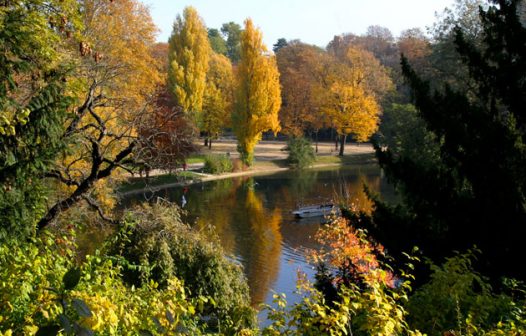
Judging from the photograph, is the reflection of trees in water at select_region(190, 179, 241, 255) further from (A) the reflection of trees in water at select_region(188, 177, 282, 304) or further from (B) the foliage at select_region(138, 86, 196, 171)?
(B) the foliage at select_region(138, 86, 196, 171)

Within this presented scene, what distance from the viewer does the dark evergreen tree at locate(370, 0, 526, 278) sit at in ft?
34.0

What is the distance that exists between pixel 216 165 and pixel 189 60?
37.9ft

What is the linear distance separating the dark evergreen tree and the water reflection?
18.3 feet

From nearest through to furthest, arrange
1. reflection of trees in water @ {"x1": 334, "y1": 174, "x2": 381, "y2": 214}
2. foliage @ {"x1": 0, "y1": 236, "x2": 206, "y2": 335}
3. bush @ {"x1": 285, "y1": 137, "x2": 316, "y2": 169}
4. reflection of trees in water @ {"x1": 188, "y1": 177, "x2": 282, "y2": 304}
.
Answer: foliage @ {"x1": 0, "y1": 236, "x2": 206, "y2": 335}
reflection of trees in water @ {"x1": 188, "y1": 177, "x2": 282, "y2": 304}
reflection of trees in water @ {"x1": 334, "y1": 174, "x2": 381, "y2": 214}
bush @ {"x1": 285, "y1": 137, "x2": 316, "y2": 169}

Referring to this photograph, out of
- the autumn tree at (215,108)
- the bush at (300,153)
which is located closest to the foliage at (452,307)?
the bush at (300,153)

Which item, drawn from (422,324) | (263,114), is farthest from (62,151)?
(263,114)

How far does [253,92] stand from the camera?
45.9 meters

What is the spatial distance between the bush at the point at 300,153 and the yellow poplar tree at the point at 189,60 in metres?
9.75

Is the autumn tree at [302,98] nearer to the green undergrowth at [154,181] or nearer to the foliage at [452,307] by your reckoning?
the green undergrowth at [154,181]

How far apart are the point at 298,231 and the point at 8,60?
19773 millimetres

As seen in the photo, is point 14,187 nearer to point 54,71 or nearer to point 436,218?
point 54,71

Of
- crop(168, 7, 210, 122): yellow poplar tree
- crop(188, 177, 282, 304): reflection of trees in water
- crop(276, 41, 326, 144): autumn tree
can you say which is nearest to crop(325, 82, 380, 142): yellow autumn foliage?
crop(276, 41, 326, 144): autumn tree

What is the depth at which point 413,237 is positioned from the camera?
11.6 meters

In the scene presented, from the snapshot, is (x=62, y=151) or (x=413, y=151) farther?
(x=413, y=151)
